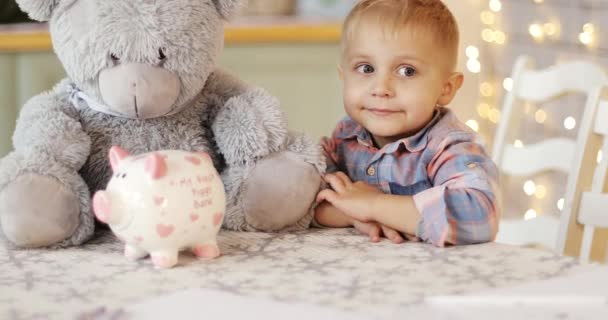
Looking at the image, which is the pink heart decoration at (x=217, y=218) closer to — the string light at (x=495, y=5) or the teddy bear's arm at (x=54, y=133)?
the teddy bear's arm at (x=54, y=133)

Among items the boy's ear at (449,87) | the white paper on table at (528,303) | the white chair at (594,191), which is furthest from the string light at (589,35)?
the white paper on table at (528,303)

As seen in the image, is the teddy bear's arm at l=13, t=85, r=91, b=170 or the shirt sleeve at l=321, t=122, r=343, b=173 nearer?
the teddy bear's arm at l=13, t=85, r=91, b=170

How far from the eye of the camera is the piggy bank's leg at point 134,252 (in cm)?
89

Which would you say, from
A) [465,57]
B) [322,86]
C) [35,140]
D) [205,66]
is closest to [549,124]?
[465,57]

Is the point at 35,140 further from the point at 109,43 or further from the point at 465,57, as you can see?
the point at 465,57

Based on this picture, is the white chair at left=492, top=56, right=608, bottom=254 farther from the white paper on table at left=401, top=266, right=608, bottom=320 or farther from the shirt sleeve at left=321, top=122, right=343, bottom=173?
the white paper on table at left=401, top=266, right=608, bottom=320

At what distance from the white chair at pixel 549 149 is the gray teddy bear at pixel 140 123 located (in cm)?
61

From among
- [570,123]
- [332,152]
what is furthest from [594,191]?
[570,123]

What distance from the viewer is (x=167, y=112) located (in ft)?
3.23

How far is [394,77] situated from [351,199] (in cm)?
18

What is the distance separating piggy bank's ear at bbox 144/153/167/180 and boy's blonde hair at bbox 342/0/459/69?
0.40 metres

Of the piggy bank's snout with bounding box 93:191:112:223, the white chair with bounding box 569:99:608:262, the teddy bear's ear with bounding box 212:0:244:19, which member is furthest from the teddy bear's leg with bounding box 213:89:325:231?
the white chair with bounding box 569:99:608:262

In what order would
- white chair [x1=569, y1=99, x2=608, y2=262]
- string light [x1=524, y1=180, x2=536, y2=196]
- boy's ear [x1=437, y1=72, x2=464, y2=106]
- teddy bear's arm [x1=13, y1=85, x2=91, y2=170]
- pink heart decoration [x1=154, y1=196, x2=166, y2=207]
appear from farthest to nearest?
string light [x1=524, y1=180, x2=536, y2=196]
white chair [x1=569, y1=99, x2=608, y2=262]
boy's ear [x1=437, y1=72, x2=464, y2=106]
teddy bear's arm [x1=13, y1=85, x2=91, y2=170]
pink heart decoration [x1=154, y1=196, x2=166, y2=207]

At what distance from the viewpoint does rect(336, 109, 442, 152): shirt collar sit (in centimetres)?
110
